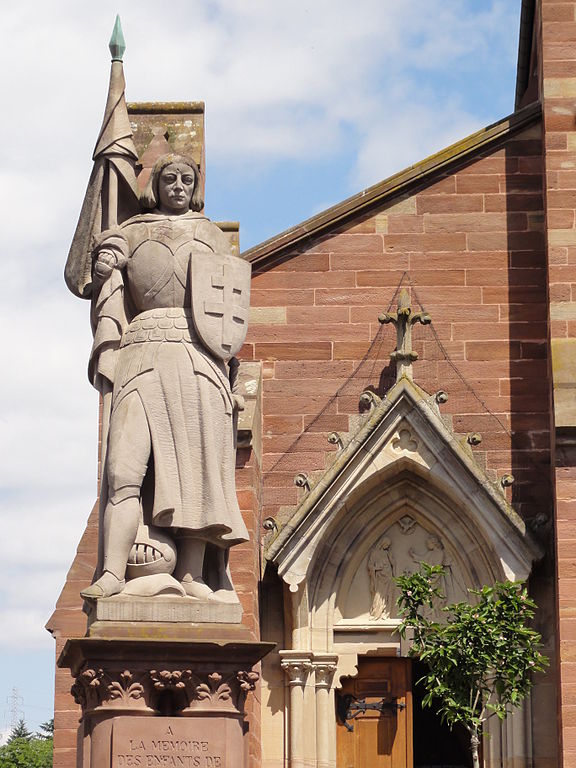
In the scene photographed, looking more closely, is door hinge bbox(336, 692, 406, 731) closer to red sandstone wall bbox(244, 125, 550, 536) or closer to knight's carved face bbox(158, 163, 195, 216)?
red sandstone wall bbox(244, 125, 550, 536)

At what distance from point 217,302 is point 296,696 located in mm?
4984

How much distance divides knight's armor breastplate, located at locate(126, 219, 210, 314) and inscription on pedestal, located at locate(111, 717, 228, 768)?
2.37 metres

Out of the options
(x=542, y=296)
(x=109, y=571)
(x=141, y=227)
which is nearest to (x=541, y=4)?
(x=542, y=296)

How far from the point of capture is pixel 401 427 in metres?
14.5

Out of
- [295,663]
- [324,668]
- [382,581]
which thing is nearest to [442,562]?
[382,581]

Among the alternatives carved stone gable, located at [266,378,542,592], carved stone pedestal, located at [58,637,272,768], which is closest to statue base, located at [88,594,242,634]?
carved stone pedestal, located at [58,637,272,768]

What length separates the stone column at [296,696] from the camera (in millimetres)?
14133

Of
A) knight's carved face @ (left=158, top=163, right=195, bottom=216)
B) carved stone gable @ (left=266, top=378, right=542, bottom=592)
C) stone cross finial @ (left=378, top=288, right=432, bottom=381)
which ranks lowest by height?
carved stone gable @ (left=266, top=378, right=542, bottom=592)

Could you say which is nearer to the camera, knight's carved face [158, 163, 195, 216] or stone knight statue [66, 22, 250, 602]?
stone knight statue [66, 22, 250, 602]

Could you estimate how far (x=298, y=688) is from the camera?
14227 mm

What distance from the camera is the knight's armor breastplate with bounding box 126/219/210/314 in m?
10.3

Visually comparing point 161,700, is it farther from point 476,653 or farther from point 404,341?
point 404,341

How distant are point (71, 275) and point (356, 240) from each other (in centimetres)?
490

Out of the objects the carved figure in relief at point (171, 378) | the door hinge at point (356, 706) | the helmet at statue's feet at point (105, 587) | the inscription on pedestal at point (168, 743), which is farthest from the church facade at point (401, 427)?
the inscription on pedestal at point (168, 743)
